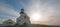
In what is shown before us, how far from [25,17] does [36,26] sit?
6926 mm

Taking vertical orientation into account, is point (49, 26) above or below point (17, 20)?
below

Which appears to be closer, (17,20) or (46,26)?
(46,26)

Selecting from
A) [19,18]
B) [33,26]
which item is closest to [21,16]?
[19,18]

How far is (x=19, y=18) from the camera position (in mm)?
20031

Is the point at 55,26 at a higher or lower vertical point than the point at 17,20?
lower

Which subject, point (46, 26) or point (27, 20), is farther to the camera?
point (27, 20)

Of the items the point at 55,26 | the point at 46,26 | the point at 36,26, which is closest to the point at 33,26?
the point at 36,26

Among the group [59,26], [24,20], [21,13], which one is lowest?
[59,26]

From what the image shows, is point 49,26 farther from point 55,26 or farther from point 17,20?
point 17,20

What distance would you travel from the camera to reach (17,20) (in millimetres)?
20016

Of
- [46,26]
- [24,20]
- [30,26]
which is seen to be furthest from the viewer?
[24,20]

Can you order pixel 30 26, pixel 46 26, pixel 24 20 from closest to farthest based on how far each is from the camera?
pixel 30 26 → pixel 46 26 → pixel 24 20

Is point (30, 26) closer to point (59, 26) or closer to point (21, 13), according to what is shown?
point (59, 26)

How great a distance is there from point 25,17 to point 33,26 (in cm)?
667
